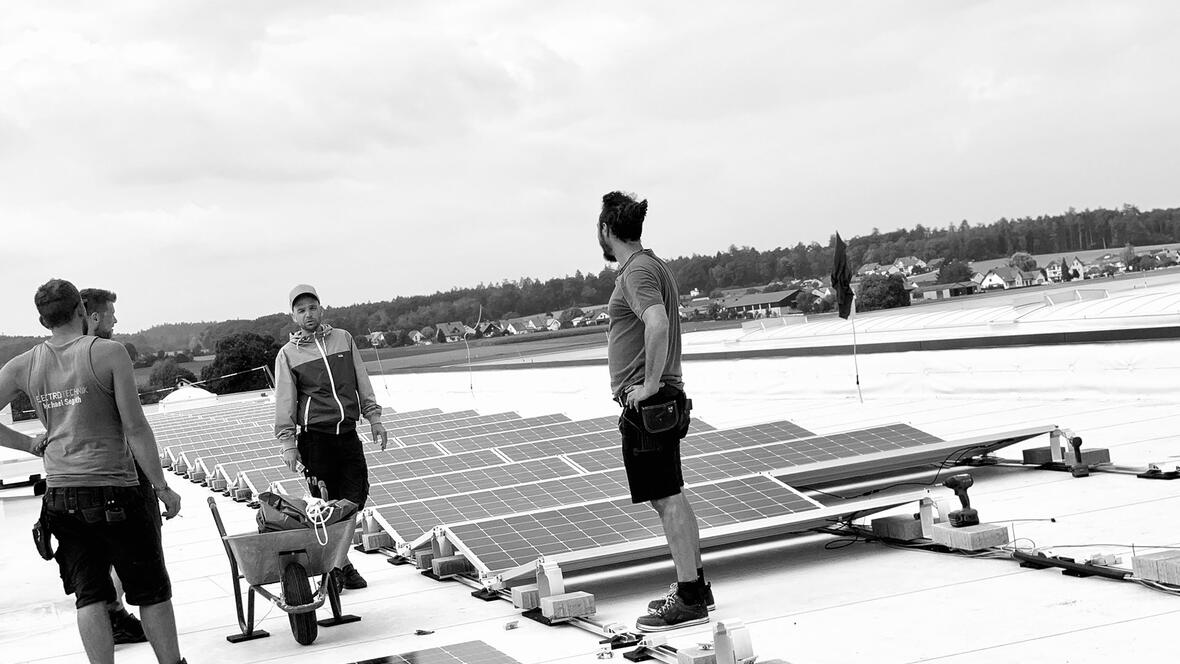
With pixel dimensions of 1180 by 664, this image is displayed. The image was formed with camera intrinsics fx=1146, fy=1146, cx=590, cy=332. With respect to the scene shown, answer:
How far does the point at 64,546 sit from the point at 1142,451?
28.1 ft

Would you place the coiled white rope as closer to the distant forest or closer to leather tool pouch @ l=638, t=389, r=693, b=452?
leather tool pouch @ l=638, t=389, r=693, b=452

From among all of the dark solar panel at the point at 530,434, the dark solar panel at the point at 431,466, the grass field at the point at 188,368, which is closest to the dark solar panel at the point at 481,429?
the dark solar panel at the point at 530,434

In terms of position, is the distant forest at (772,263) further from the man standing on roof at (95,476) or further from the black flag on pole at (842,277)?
the man standing on roof at (95,476)

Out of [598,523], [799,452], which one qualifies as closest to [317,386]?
[598,523]

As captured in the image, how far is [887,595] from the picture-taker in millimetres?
5703

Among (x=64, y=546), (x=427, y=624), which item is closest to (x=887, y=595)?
(x=427, y=624)

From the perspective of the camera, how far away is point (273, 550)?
588 centimetres

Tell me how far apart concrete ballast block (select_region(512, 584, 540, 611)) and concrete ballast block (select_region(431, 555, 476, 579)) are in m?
1.30

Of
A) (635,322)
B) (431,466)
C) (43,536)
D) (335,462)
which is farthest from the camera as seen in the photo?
(431,466)

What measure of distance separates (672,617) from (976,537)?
76.2 inches

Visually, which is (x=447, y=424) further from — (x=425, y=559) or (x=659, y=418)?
(x=659, y=418)

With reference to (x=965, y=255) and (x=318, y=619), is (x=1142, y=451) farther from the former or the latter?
(x=965, y=255)

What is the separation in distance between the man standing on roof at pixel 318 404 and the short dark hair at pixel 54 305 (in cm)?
190

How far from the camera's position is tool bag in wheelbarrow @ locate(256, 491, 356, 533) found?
5.97 metres
